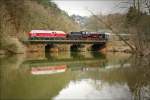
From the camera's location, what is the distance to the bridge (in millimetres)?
57656

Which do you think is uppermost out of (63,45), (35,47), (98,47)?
(35,47)

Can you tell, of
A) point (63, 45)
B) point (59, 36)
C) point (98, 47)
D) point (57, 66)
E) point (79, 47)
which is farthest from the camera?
point (79, 47)

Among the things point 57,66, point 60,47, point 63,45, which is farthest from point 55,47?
point 57,66

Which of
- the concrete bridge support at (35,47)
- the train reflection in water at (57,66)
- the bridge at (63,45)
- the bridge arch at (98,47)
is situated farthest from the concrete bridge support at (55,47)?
the train reflection in water at (57,66)

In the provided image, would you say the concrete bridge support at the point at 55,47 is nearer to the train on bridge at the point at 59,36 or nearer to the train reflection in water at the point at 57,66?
the train on bridge at the point at 59,36

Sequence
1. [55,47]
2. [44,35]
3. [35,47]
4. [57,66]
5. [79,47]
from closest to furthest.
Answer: [57,66] < [35,47] < [44,35] < [55,47] < [79,47]

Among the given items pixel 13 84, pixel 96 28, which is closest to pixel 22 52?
pixel 13 84

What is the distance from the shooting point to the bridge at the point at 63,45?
57.7m

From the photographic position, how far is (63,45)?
6581 cm

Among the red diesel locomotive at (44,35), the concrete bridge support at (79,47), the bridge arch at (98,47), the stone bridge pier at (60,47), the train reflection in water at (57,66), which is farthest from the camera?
the concrete bridge support at (79,47)

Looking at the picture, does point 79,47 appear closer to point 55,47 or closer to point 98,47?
point 98,47

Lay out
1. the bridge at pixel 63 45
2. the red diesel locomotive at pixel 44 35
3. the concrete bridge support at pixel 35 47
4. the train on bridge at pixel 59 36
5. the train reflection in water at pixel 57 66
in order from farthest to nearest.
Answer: the train on bridge at pixel 59 36 → the red diesel locomotive at pixel 44 35 → the bridge at pixel 63 45 → the concrete bridge support at pixel 35 47 → the train reflection in water at pixel 57 66

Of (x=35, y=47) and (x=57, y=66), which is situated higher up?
(x=57, y=66)

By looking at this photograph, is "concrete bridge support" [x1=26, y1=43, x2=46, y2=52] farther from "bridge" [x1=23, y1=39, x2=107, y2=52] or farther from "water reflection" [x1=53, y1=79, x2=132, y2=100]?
"water reflection" [x1=53, y1=79, x2=132, y2=100]
